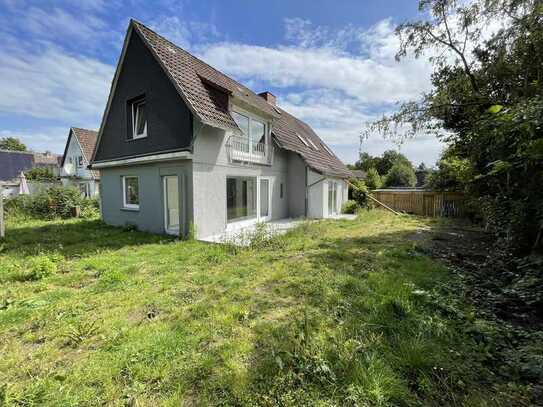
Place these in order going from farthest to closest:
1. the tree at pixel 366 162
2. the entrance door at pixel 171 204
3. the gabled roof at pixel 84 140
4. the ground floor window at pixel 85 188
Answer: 1. the tree at pixel 366 162
2. the ground floor window at pixel 85 188
3. the gabled roof at pixel 84 140
4. the entrance door at pixel 171 204

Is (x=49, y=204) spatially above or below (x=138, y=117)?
below

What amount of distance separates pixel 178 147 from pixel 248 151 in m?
3.23

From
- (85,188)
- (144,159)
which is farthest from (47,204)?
(144,159)

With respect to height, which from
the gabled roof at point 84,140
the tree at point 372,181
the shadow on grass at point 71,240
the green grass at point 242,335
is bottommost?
the green grass at point 242,335

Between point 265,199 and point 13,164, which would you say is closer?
point 265,199

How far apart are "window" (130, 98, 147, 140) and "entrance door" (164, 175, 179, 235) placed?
2218mm

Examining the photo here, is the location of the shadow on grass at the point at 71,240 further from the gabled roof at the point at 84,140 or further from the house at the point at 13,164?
the house at the point at 13,164

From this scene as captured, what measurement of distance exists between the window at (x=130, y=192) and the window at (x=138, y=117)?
1.91 m

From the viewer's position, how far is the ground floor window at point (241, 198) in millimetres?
11229

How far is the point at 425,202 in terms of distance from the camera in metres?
15.4

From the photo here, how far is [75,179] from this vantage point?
21375 mm

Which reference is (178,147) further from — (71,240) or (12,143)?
(12,143)

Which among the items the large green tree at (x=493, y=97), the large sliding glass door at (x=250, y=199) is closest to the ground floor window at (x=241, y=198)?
the large sliding glass door at (x=250, y=199)

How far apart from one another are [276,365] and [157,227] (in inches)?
316
